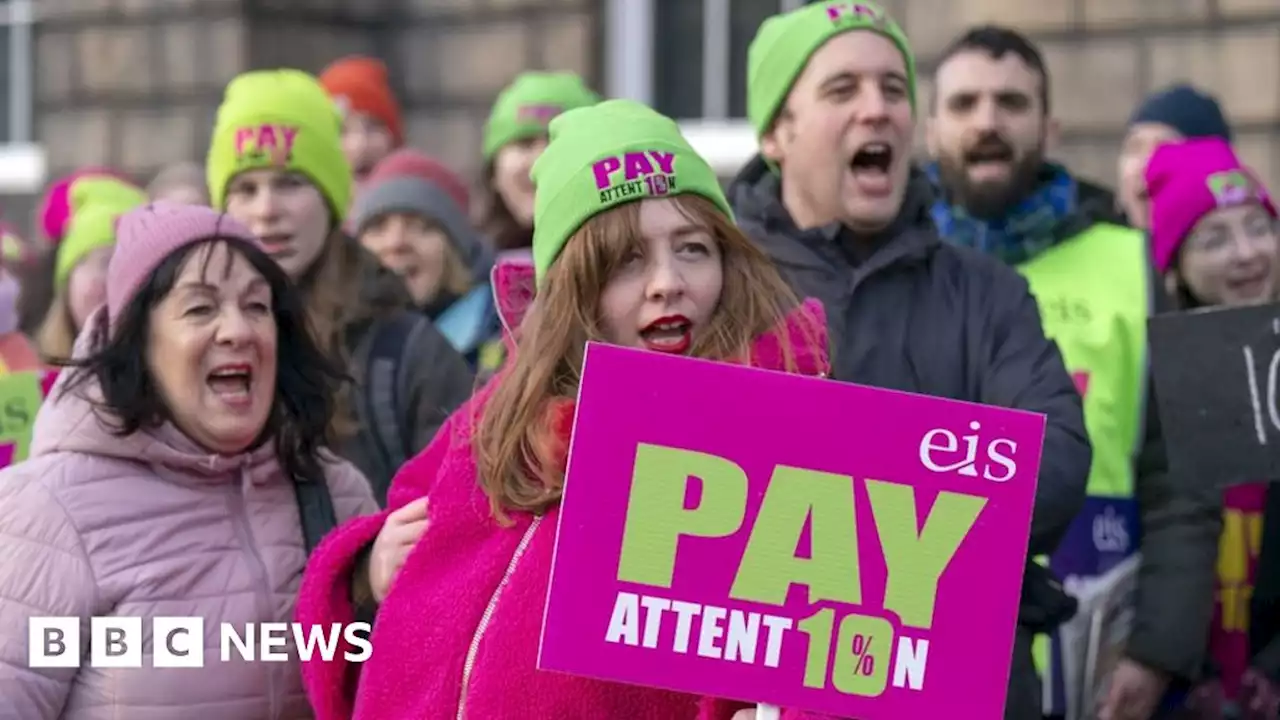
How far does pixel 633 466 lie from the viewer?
11.6 feet

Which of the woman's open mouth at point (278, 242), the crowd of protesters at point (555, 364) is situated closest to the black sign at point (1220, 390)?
the crowd of protesters at point (555, 364)

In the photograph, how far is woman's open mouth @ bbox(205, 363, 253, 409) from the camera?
457 centimetres

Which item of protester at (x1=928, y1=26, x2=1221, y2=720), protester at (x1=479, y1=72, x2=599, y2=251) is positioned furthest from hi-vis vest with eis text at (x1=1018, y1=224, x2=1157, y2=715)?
protester at (x1=479, y1=72, x2=599, y2=251)

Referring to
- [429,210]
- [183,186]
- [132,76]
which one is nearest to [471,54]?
[132,76]

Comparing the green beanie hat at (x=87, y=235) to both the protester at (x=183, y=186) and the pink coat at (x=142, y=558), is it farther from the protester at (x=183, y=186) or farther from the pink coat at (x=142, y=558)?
the pink coat at (x=142, y=558)

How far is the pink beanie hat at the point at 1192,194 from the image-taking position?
629 cm

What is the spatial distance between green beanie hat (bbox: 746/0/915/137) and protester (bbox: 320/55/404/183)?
13.9 feet

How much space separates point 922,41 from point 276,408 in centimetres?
608

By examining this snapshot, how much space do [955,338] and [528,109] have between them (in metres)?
3.48

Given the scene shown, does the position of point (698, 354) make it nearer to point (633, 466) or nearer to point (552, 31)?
point (633, 466)

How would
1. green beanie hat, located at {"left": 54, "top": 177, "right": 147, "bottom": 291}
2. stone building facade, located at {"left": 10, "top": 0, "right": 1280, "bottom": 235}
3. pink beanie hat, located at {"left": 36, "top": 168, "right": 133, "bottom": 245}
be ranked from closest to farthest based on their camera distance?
green beanie hat, located at {"left": 54, "top": 177, "right": 147, "bottom": 291} → pink beanie hat, located at {"left": 36, "top": 168, "right": 133, "bottom": 245} → stone building facade, located at {"left": 10, "top": 0, "right": 1280, "bottom": 235}

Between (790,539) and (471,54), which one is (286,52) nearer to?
(471,54)

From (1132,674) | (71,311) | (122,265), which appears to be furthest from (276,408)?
(71,311)

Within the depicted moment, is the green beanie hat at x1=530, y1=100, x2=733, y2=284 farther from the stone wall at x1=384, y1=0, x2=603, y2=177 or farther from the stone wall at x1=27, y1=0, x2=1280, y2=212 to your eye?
the stone wall at x1=384, y1=0, x2=603, y2=177
